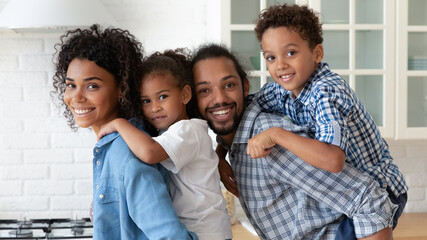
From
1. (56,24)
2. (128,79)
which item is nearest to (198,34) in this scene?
(56,24)

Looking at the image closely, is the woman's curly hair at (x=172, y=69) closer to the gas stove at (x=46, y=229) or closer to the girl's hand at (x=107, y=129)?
the girl's hand at (x=107, y=129)

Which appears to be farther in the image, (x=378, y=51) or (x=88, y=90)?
(x=378, y=51)

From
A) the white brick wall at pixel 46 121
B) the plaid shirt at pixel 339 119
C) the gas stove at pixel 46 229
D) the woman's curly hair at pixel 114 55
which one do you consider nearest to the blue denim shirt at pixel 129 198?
the woman's curly hair at pixel 114 55

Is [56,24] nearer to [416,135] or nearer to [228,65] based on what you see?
[228,65]

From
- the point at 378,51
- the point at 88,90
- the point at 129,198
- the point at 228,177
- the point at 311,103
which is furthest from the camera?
the point at 378,51

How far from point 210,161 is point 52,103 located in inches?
65.9

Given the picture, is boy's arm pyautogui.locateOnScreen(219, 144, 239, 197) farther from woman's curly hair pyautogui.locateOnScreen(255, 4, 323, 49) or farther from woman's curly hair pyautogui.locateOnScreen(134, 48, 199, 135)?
woman's curly hair pyautogui.locateOnScreen(255, 4, 323, 49)

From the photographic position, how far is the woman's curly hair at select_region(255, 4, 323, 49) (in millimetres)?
1513

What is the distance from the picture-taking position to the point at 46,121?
2797mm

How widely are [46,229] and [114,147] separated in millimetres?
1250

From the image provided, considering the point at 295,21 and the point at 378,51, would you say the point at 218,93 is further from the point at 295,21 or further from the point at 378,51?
the point at 378,51

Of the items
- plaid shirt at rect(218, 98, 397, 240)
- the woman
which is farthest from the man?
the woman

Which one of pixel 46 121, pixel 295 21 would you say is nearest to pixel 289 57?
pixel 295 21

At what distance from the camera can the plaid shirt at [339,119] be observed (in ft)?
4.44
